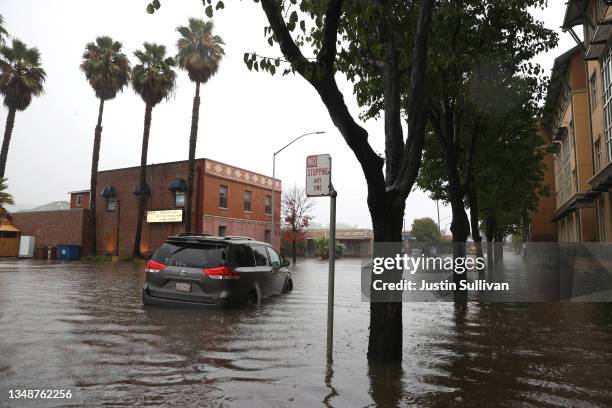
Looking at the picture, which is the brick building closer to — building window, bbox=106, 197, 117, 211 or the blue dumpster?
building window, bbox=106, 197, 117, 211

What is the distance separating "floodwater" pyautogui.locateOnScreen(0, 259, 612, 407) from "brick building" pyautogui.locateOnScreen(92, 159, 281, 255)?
2391 cm

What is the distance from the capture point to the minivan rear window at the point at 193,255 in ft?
30.2

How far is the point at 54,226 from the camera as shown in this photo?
41.0m

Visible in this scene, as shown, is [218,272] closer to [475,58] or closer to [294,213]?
[475,58]

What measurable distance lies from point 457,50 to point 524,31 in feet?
9.01

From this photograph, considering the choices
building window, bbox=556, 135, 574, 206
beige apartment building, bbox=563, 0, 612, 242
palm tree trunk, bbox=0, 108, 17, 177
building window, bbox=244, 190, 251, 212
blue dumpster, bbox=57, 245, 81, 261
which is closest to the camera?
beige apartment building, bbox=563, 0, 612, 242

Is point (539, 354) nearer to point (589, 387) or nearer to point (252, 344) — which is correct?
point (589, 387)

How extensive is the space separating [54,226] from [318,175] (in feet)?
136

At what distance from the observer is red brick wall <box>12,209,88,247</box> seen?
129 feet

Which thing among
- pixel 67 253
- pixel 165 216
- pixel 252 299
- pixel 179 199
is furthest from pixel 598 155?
pixel 67 253

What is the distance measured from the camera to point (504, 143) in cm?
1734

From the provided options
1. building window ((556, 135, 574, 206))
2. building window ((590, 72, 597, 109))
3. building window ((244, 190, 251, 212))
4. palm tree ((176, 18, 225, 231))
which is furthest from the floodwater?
building window ((556, 135, 574, 206))

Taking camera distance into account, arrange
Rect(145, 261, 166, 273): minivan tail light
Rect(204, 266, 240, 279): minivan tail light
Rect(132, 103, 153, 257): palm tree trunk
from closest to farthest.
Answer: Rect(204, 266, 240, 279): minivan tail light
Rect(145, 261, 166, 273): minivan tail light
Rect(132, 103, 153, 257): palm tree trunk

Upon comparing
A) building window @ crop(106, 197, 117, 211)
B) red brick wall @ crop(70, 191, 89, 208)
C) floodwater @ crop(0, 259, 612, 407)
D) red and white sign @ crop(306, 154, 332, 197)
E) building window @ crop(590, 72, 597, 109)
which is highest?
building window @ crop(590, 72, 597, 109)
